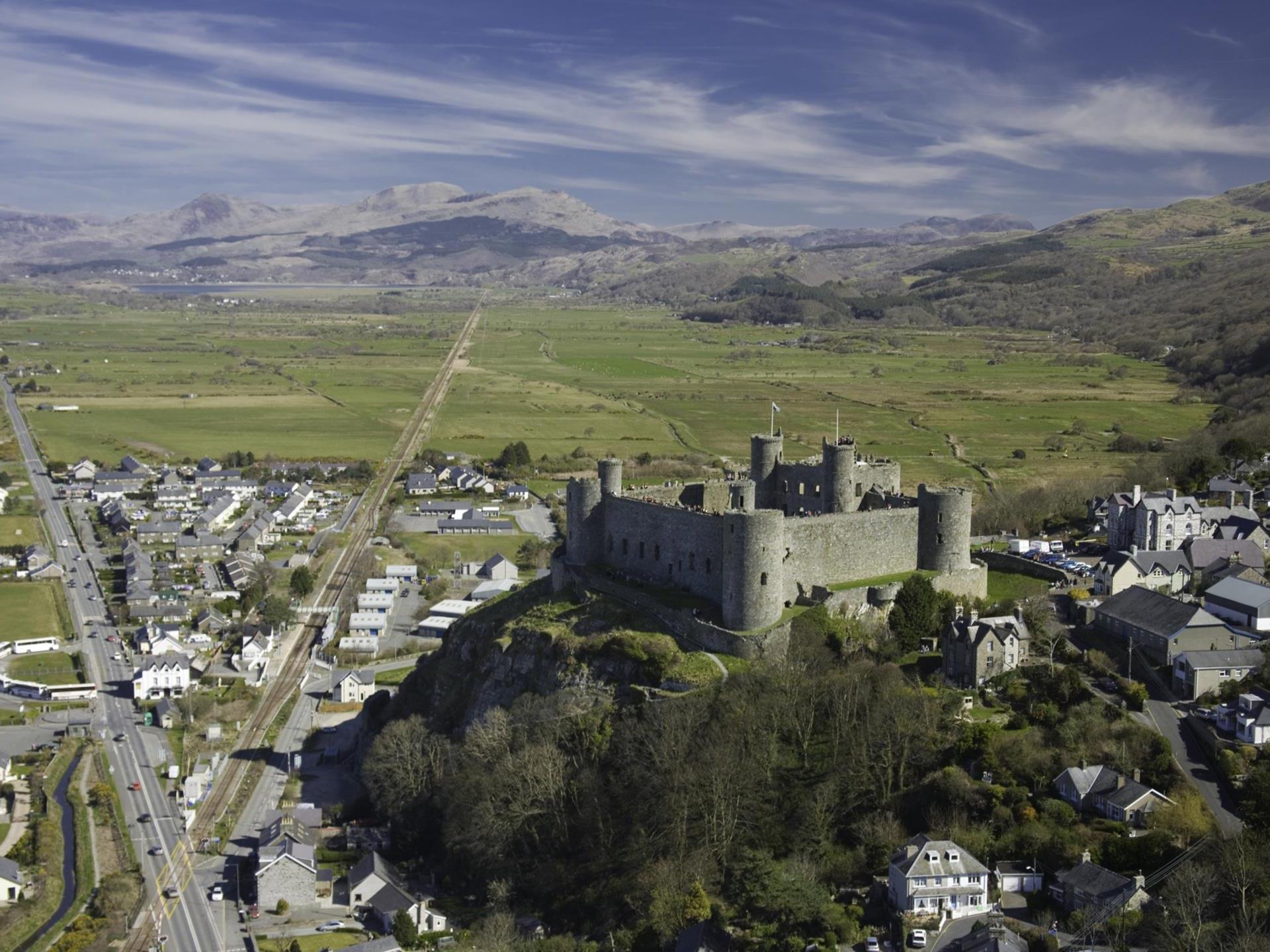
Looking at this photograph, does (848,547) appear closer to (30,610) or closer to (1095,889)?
(1095,889)

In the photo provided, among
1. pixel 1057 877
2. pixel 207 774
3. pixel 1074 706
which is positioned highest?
pixel 1074 706

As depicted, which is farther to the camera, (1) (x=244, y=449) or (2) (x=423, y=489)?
(1) (x=244, y=449)

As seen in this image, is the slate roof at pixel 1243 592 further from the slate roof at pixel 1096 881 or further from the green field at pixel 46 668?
the green field at pixel 46 668

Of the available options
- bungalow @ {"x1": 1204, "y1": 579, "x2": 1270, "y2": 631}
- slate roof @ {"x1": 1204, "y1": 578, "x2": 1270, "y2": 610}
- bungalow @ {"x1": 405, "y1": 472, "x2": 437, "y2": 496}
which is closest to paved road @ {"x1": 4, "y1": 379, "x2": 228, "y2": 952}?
bungalow @ {"x1": 405, "y1": 472, "x2": 437, "y2": 496}

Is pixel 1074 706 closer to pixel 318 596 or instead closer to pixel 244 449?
pixel 318 596

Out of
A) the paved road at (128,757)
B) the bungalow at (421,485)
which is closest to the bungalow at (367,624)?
the paved road at (128,757)

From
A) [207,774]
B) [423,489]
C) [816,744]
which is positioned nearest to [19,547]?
[423,489]

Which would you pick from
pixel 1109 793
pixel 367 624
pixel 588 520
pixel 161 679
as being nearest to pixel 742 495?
pixel 588 520
